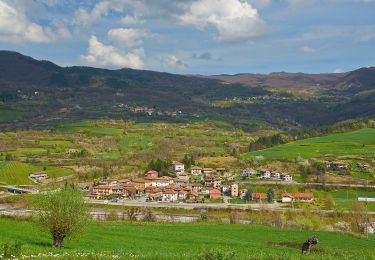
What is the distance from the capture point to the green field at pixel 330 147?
399 ft

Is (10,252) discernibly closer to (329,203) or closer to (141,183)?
(329,203)

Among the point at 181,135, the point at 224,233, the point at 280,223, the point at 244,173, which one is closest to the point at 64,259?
the point at 224,233

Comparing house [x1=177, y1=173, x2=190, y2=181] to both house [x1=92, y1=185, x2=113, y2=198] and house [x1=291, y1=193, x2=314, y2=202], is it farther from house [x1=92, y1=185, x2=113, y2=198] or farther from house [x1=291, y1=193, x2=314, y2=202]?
house [x1=291, y1=193, x2=314, y2=202]

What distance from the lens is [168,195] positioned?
101 metres

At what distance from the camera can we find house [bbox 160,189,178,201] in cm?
10056

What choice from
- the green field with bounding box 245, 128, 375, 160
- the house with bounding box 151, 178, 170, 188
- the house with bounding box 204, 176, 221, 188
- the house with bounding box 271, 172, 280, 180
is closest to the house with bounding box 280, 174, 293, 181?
the house with bounding box 271, 172, 280, 180

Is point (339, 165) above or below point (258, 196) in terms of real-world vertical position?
above

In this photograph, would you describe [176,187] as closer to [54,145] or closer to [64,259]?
[54,145]

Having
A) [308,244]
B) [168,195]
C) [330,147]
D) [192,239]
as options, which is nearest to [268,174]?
[168,195]

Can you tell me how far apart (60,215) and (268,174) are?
86413 mm

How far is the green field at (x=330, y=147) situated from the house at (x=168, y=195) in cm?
3491

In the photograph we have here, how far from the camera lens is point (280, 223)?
67562mm

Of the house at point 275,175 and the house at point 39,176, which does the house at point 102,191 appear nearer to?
the house at point 39,176

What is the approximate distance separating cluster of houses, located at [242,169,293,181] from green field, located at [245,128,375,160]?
44.3 ft
